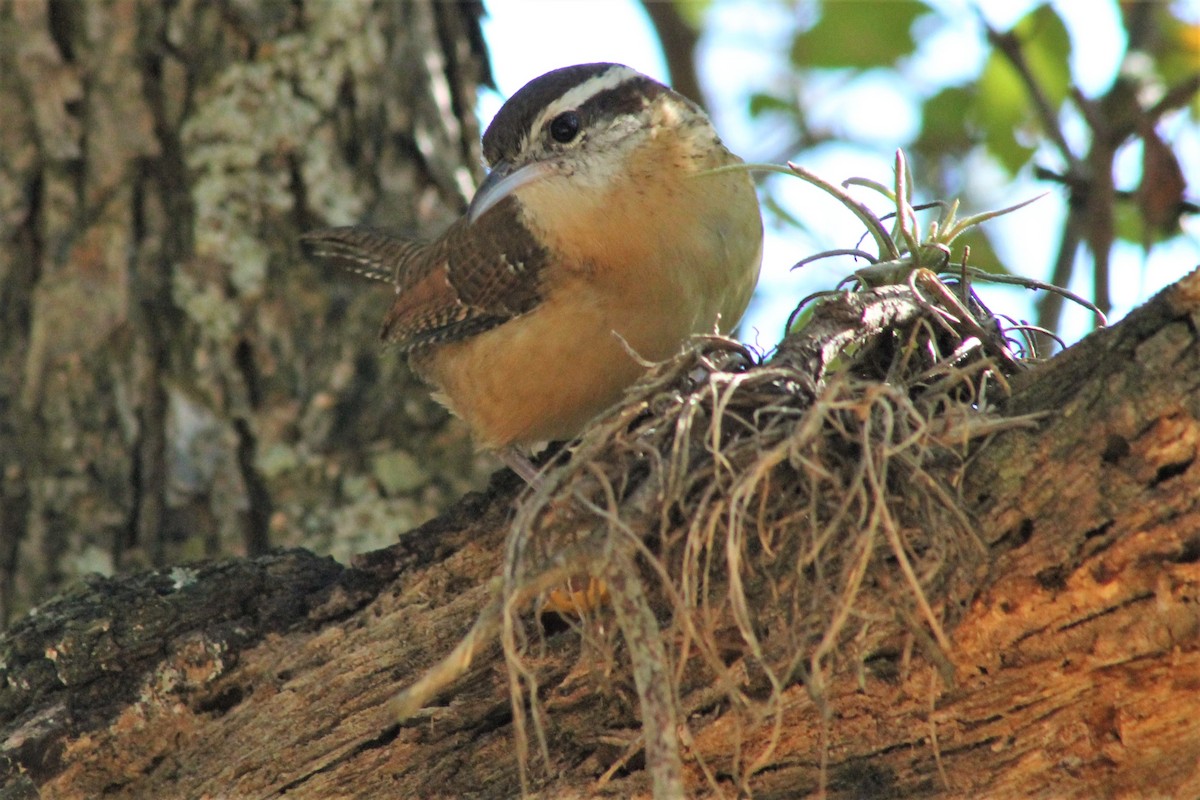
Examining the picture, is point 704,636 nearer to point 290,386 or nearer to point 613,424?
point 613,424

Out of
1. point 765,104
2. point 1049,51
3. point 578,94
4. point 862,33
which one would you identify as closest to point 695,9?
point 765,104

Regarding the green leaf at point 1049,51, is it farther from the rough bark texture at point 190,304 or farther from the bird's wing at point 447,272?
the rough bark texture at point 190,304

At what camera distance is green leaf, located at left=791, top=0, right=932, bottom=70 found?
17.3 feet

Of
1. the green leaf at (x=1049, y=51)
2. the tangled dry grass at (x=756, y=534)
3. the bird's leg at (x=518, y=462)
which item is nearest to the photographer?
the tangled dry grass at (x=756, y=534)

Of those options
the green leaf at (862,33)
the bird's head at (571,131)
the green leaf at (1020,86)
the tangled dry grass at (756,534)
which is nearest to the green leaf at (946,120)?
the green leaf at (1020,86)

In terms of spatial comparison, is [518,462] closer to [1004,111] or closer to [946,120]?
[1004,111]

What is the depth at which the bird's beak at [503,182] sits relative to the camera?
→ 3.68 metres

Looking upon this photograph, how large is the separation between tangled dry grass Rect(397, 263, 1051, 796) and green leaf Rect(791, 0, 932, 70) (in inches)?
123

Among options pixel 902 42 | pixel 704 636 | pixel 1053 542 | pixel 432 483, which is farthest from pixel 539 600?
pixel 902 42

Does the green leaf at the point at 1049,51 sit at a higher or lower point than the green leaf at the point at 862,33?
lower

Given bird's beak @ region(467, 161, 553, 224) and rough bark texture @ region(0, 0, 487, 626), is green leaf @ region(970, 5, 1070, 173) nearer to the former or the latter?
bird's beak @ region(467, 161, 553, 224)

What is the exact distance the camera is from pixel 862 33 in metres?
5.37

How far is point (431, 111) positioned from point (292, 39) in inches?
21.6

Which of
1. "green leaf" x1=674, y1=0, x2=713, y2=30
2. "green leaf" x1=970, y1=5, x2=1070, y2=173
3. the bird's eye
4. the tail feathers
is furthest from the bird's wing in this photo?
"green leaf" x1=674, y1=0, x2=713, y2=30
